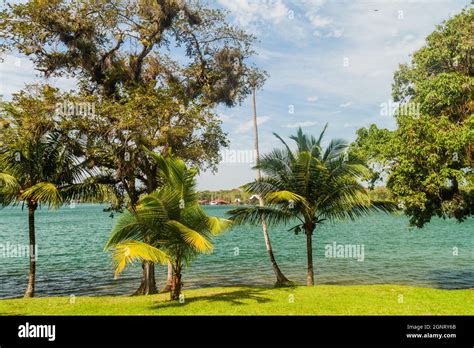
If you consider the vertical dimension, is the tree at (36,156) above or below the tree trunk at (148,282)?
above

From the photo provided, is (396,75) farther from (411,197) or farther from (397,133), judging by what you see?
(411,197)

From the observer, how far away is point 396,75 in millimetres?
20922

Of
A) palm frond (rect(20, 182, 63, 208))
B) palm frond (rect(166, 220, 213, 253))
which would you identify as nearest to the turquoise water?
palm frond (rect(166, 220, 213, 253))

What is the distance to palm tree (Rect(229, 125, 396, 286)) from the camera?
16.6 metres

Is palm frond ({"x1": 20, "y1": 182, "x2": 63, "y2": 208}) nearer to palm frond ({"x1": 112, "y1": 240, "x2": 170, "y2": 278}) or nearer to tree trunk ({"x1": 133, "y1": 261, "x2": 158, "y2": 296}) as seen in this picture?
tree trunk ({"x1": 133, "y1": 261, "x2": 158, "y2": 296})

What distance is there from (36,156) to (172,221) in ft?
24.5

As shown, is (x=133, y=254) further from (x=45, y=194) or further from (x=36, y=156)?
(x=36, y=156)

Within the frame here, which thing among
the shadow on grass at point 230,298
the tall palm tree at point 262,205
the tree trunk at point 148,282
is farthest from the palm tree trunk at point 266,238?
the tree trunk at point 148,282

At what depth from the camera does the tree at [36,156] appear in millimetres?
15828

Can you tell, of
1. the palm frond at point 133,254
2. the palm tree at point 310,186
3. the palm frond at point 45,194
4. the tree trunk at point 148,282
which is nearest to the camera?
the palm frond at point 133,254

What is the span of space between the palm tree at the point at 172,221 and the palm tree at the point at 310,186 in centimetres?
402

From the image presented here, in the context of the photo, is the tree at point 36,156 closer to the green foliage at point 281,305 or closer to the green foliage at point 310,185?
the green foliage at point 281,305

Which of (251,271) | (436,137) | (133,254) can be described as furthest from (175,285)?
(251,271)

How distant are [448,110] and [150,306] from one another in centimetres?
1441
